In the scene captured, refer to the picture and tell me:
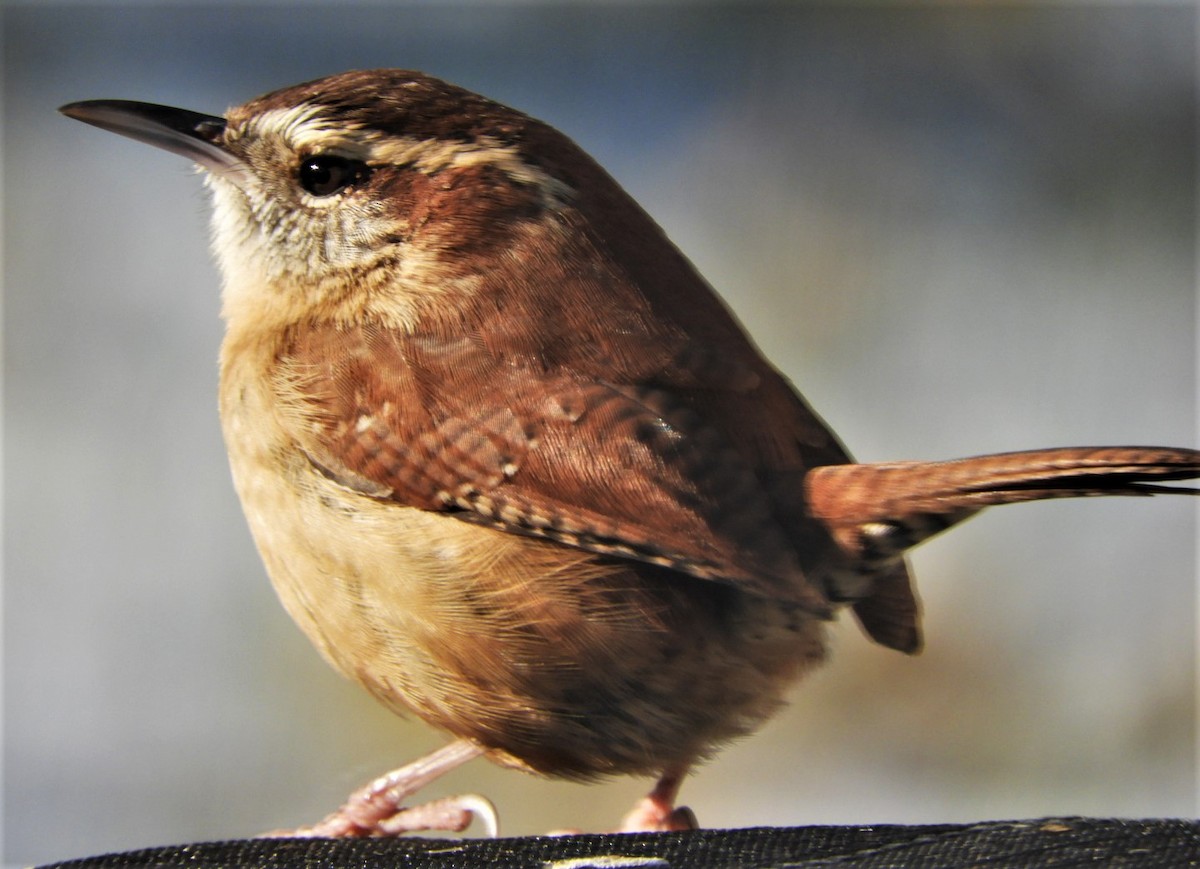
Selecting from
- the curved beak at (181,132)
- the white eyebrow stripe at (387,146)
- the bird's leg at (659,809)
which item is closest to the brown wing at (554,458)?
the white eyebrow stripe at (387,146)

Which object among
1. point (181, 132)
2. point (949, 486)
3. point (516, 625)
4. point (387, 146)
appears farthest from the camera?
point (181, 132)

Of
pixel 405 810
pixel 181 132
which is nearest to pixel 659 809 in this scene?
pixel 405 810

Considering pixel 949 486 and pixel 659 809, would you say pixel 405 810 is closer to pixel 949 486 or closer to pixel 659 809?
pixel 659 809

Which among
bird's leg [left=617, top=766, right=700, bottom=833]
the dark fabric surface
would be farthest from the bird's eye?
bird's leg [left=617, top=766, right=700, bottom=833]

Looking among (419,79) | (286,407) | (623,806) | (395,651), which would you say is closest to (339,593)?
(395,651)

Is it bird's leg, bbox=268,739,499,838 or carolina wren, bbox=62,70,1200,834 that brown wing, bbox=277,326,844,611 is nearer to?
carolina wren, bbox=62,70,1200,834
